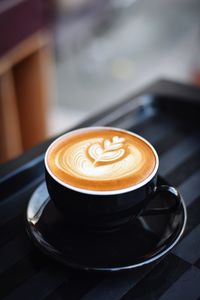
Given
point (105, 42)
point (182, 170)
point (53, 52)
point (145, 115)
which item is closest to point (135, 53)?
point (105, 42)

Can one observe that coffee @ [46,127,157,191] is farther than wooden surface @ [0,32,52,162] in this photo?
No

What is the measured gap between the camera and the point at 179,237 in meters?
0.45

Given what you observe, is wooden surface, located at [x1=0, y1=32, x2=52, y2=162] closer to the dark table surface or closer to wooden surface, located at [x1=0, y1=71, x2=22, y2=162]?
wooden surface, located at [x1=0, y1=71, x2=22, y2=162]

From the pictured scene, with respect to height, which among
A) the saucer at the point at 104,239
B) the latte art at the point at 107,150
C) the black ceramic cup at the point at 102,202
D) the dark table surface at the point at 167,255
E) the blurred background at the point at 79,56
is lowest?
the blurred background at the point at 79,56

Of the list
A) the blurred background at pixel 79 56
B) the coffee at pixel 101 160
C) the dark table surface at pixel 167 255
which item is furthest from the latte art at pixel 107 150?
the blurred background at pixel 79 56

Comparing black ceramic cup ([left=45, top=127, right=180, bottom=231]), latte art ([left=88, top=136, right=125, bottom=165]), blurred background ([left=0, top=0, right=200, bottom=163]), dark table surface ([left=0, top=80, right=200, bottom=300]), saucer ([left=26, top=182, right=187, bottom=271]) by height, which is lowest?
blurred background ([left=0, top=0, right=200, bottom=163])

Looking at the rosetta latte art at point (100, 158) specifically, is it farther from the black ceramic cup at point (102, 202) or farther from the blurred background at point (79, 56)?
the blurred background at point (79, 56)

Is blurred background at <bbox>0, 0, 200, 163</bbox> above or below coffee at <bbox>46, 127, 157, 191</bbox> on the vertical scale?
below

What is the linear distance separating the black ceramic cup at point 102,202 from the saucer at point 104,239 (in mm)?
17

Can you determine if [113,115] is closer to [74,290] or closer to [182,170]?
[182,170]

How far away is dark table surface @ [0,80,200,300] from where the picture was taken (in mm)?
421

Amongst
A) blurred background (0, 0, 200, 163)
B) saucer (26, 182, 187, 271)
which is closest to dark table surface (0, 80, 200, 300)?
saucer (26, 182, 187, 271)

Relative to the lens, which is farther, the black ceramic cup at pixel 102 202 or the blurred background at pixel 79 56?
the blurred background at pixel 79 56

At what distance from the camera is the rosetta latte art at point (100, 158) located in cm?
46
